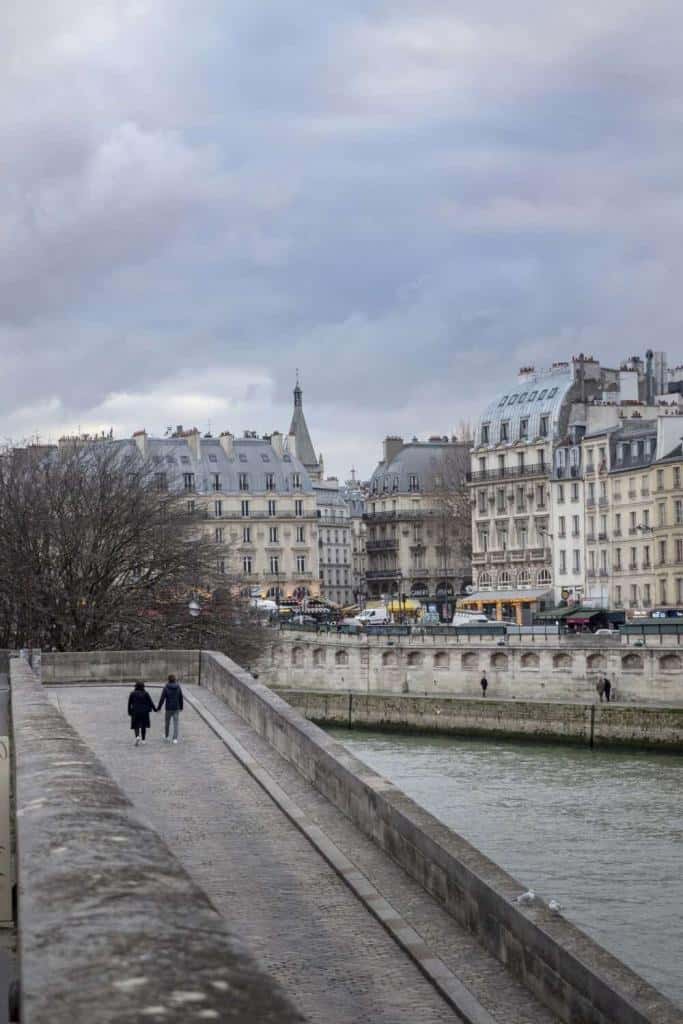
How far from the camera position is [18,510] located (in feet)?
180

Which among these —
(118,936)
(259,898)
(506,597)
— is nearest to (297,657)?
(506,597)

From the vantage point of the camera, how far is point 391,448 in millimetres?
141750

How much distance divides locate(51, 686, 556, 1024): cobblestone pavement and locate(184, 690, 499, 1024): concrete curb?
7 centimetres

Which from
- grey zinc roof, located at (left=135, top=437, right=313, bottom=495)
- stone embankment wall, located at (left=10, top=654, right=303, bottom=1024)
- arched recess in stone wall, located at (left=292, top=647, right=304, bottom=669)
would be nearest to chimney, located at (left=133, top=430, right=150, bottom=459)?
grey zinc roof, located at (left=135, top=437, right=313, bottom=495)

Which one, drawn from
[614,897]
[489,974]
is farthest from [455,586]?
[489,974]

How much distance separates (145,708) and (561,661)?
138 ft

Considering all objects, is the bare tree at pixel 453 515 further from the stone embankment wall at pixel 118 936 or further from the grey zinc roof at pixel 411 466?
the stone embankment wall at pixel 118 936

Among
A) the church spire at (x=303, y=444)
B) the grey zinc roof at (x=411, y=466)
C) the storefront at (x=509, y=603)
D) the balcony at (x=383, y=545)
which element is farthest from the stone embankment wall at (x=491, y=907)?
the church spire at (x=303, y=444)

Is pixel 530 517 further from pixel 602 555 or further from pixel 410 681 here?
pixel 410 681

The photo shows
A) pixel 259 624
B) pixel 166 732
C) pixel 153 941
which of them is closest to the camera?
pixel 153 941

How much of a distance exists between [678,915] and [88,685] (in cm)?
1425

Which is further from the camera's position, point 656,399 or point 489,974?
point 656,399

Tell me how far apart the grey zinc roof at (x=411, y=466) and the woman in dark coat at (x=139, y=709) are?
363ft

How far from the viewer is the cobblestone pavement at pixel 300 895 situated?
11.2m
